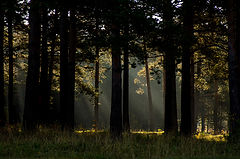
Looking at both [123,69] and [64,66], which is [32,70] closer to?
[64,66]

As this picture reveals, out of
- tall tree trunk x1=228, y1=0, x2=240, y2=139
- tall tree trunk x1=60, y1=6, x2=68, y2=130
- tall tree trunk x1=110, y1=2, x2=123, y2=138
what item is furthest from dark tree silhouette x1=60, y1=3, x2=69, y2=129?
tall tree trunk x1=228, y1=0, x2=240, y2=139

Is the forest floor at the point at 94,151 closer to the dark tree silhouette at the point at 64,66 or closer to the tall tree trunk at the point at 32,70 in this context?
the tall tree trunk at the point at 32,70

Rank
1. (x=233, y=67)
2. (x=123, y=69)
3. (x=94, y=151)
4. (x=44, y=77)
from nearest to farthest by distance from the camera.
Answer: (x=94, y=151)
(x=123, y=69)
(x=233, y=67)
(x=44, y=77)

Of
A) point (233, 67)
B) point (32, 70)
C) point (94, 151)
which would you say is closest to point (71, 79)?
point (32, 70)

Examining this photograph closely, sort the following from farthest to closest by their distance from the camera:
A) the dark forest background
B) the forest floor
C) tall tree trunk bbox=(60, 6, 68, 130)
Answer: tall tree trunk bbox=(60, 6, 68, 130)
the dark forest background
the forest floor

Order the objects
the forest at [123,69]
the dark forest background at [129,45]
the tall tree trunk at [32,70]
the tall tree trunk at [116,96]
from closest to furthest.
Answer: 1. the forest at [123,69]
2. the dark forest background at [129,45]
3. the tall tree trunk at [116,96]
4. the tall tree trunk at [32,70]

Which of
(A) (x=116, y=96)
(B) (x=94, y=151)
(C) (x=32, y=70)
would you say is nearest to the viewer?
(B) (x=94, y=151)

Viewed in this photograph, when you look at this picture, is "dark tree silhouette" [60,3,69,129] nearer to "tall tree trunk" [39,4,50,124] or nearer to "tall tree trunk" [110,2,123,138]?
"tall tree trunk" [39,4,50,124]

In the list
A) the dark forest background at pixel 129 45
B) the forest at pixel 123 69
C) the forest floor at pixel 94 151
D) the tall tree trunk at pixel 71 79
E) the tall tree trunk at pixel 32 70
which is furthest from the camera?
the tall tree trunk at pixel 71 79

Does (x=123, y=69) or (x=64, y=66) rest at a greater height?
(x=64, y=66)

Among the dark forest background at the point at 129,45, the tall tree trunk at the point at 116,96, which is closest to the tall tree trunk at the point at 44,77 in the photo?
the dark forest background at the point at 129,45

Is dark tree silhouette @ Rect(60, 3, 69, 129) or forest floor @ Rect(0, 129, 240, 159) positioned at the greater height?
dark tree silhouette @ Rect(60, 3, 69, 129)

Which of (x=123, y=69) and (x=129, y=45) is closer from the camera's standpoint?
(x=129, y=45)

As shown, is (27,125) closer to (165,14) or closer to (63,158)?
(63,158)
